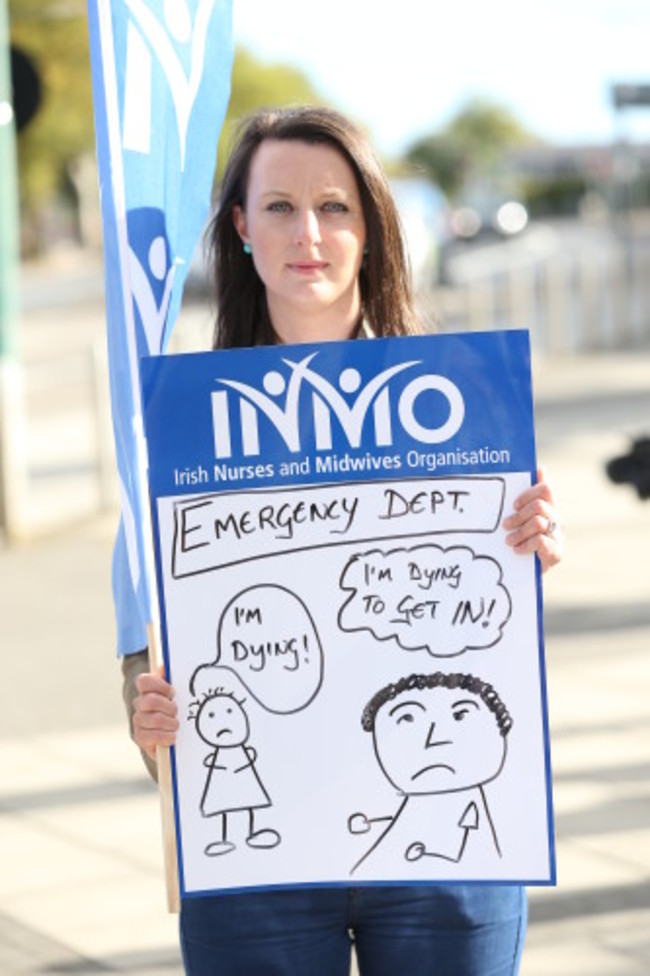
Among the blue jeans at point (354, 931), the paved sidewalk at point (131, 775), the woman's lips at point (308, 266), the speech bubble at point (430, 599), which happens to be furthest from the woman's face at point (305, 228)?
the paved sidewalk at point (131, 775)

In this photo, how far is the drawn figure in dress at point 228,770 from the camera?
2.56m

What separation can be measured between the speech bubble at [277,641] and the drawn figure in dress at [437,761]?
97 mm

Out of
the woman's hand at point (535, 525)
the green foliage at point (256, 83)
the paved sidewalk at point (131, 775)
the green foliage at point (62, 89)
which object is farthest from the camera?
the green foliage at point (256, 83)

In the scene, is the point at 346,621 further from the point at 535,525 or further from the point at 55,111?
the point at 55,111

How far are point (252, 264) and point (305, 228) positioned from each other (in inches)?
8.1

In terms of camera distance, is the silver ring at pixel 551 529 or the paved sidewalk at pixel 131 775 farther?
the paved sidewalk at pixel 131 775

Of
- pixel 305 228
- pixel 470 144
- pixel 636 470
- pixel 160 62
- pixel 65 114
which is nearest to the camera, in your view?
pixel 305 228

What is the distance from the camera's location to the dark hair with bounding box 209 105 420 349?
8.82ft

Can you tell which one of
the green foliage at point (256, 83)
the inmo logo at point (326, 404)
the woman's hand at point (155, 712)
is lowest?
the woman's hand at point (155, 712)

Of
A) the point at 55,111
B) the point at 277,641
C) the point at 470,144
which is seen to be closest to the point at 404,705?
the point at 277,641

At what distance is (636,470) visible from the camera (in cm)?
638

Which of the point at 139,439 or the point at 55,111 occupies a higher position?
the point at 55,111

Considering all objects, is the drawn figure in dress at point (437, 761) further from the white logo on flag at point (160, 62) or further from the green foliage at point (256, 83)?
the green foliage at point (256, 83)

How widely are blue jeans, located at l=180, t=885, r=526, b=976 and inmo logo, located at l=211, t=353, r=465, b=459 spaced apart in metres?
0.62
